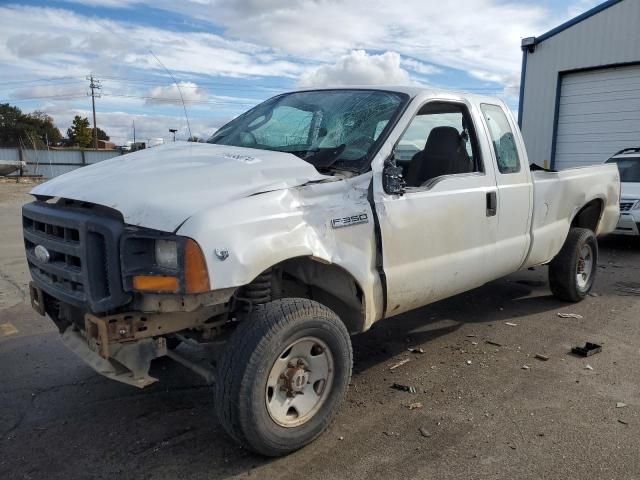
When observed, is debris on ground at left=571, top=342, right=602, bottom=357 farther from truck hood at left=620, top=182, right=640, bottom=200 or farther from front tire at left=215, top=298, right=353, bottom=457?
truck hood at left=620, top=182, right=640, bottom=200

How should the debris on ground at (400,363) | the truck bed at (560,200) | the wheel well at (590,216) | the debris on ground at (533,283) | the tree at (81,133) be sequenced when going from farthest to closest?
the tree at (81,133) < the debris on ground at (533,283) < the wheel well at (590,216) < the truck bed at (560,200) < the debris on ground at (400,363)

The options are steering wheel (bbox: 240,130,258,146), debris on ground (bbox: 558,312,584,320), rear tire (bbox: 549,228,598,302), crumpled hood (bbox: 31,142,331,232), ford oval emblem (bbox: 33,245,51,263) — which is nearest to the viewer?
crumpled hood (bbox: 31,142,331,232)

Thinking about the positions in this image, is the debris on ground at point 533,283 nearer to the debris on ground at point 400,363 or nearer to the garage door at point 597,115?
the debris on ground at point 400,363

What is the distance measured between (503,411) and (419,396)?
0.55 meters

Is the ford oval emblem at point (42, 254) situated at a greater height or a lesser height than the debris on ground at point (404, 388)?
greater

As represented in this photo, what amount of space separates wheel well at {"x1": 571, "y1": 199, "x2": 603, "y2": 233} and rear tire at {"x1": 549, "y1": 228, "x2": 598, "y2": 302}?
0.99 feet

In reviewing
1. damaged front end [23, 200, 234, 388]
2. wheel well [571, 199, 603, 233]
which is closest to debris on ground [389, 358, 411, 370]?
damaged front end [23, 200, 234, 388]

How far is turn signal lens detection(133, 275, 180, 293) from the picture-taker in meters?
2.67

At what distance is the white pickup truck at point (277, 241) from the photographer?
276cm

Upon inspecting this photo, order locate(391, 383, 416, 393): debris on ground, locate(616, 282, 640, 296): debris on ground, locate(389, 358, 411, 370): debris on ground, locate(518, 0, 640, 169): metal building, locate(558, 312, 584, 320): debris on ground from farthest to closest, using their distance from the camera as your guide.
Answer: locate(518, 0, 640, 169): metal building < locate(616, 282, 640, 296): debris on ground < locate(558, 312, 584, 320): debris on ground < locate(389, 358, 411, 370): debris on ground < locate(391, 383, 416, 393): debris on ground

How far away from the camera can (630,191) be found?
9.76 m

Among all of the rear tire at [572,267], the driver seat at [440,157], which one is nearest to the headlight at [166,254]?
the driver seat at [440,157]

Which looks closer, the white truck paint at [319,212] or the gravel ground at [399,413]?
the white truck paint at [319,212]

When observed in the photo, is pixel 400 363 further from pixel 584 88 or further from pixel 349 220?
pixel 584 88
